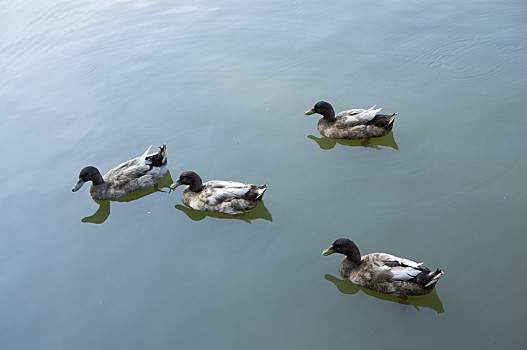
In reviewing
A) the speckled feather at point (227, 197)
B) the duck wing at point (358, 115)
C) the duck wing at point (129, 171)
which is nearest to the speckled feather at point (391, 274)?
the speckled feather at point (227, 197)

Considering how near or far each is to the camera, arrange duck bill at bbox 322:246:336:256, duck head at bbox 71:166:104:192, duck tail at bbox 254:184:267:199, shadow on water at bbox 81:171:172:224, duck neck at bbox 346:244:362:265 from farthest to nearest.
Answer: duck head at bbox 71:166:104:192
shadow on water at bbox 81:171:172:224
duck tail at bbox 254:184:267:199
duck bill at bbox 322:246:336:256
duck neck at bbox 346:244:362:265

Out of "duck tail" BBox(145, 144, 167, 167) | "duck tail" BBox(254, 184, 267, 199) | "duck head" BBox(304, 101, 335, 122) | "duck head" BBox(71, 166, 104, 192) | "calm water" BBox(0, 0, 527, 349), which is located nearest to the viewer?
"calm water" BBox(0, 0, 527, 349)

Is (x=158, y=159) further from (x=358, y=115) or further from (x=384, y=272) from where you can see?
(x=384, y=272)

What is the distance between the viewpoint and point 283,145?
8867 millimetres

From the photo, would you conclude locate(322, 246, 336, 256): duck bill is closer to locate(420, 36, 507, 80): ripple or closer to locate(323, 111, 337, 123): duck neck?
locate(323, 111, 337, 123): duck neck

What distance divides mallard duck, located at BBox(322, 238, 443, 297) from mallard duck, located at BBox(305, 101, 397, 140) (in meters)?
2.89

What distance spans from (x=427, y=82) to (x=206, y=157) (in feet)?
15.8

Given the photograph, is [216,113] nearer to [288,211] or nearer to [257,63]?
[257,63]

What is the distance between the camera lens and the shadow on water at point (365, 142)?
8625 millimetres

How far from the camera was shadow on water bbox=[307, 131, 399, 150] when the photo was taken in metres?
8.62

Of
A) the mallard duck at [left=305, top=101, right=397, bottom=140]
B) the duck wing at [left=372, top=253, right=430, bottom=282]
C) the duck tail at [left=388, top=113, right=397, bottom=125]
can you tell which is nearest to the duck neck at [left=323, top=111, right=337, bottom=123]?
the mallard duck at [left=305, top=101, right=397, bottom=140]

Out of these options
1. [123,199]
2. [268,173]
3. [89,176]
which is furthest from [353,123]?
[89,176]

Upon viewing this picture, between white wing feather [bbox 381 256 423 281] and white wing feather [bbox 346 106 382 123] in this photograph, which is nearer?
white wing feather [bbox 381 256 423 281]

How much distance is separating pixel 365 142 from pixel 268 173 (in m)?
1.92
